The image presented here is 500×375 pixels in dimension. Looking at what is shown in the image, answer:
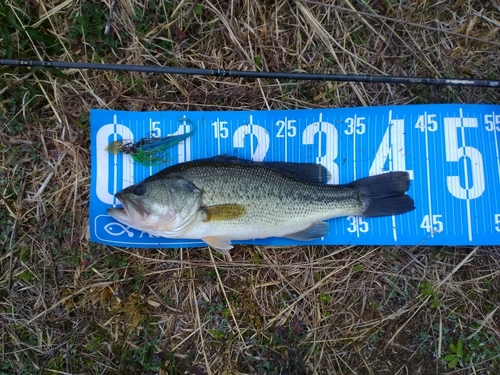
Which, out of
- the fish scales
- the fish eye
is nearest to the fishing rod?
the fish scales

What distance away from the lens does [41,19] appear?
3.34 meters

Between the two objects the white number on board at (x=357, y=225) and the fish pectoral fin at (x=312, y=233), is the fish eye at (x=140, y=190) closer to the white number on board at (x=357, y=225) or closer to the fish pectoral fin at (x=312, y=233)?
the fish pectoral fin at (x=312, y=233)

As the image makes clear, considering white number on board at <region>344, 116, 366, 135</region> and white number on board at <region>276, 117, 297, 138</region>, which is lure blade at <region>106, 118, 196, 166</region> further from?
white number on board at <region>344, 116, 366, 135</region>

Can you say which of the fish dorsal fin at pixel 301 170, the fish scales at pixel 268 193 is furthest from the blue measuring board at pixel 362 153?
the fish scales at pixel 268 193

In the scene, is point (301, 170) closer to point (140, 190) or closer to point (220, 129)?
point (220, 129)

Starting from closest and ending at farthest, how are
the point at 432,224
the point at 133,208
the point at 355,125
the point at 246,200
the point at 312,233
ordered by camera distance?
the point at 133,208, the point at 246,200, the point at 312,233, the point at 432,224, the point at 355,125

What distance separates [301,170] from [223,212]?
2.41 ft

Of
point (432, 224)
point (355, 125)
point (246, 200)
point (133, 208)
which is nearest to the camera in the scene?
point (133, 208)

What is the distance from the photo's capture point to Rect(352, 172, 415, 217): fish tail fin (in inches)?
119

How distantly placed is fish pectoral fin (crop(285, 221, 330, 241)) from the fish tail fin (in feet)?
1.12

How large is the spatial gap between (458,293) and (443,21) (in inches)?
93.3

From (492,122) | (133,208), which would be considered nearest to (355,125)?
(492,122)

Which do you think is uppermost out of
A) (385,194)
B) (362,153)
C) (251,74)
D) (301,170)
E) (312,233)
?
(251,74)

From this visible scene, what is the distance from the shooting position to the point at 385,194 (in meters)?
3.05
